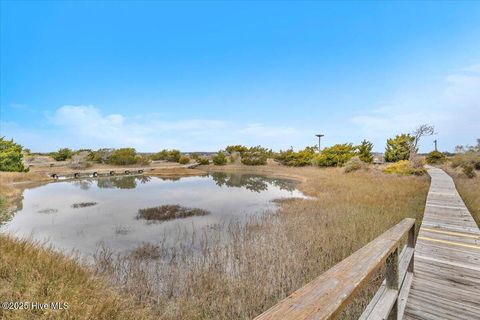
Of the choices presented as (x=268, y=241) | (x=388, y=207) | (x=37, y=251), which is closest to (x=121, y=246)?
(x=37, y=251)

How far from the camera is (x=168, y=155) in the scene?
49.3 m

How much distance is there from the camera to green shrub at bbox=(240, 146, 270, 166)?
3955 centimetres

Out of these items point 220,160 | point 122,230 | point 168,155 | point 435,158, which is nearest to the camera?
point 122,230

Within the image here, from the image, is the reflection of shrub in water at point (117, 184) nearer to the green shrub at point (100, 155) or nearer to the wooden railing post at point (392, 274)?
the green shrub at point (100, 155)

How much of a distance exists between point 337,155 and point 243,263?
27.3 metres

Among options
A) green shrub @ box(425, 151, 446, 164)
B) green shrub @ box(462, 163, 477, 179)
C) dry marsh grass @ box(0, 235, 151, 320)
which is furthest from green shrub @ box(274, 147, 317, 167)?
dry marsh grass @ box(0, 235, 151, 320)

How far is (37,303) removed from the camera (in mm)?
2693

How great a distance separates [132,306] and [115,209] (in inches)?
378

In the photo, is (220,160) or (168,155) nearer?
(220,160)

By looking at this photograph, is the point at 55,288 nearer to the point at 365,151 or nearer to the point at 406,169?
the point at 406,169

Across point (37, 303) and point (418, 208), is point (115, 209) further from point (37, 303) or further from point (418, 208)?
point (418, 208)

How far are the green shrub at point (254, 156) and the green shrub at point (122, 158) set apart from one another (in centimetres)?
1897

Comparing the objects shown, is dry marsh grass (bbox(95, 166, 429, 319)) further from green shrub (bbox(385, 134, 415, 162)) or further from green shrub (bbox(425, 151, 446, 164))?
green shrub (bbox(425, 151, 446, 164))

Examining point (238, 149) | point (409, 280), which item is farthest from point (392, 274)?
point (238, 149)
